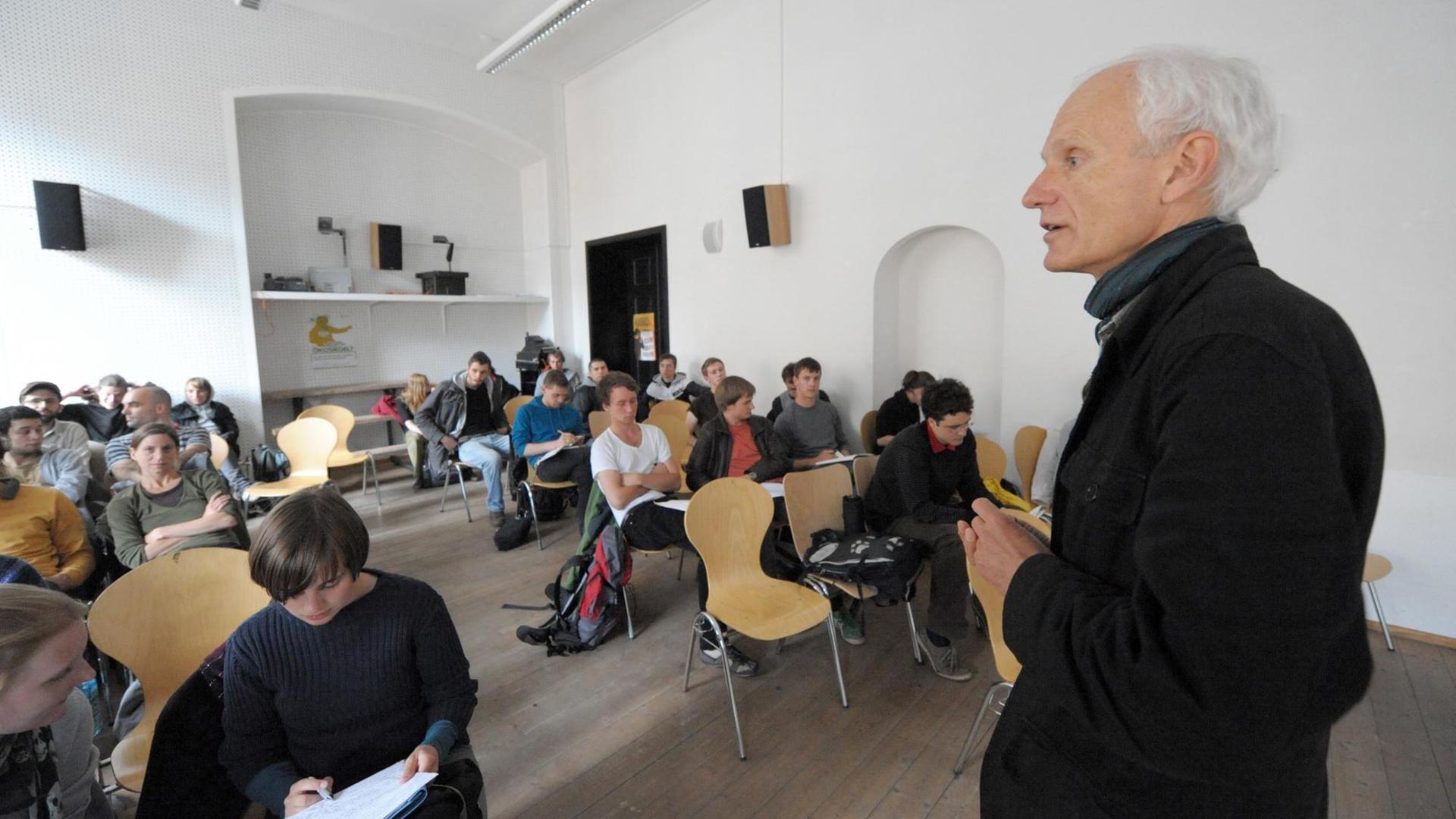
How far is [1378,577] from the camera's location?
2.94 metres

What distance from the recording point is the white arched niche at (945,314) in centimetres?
491

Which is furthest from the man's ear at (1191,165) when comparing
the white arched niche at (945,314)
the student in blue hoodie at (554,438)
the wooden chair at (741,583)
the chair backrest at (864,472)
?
the white arched niche at (945,314)

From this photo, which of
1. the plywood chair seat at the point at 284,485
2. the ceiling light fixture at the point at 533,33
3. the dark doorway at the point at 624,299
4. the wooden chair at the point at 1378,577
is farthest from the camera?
the dark doorway at the point at 624,299

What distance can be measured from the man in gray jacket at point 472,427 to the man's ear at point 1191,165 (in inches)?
205

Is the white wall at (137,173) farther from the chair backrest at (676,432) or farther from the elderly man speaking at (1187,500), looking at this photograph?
A: the elderly man speaking at (1187,500)

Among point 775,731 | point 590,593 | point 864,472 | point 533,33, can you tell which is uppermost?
point 533,33

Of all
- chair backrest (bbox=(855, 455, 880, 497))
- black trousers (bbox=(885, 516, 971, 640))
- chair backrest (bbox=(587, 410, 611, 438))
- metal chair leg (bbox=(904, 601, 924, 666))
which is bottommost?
metal chair leg (bbox=(904, 601, 924, 666))

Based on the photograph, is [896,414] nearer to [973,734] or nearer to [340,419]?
[973,734]

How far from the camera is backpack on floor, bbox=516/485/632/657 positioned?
3.24 m

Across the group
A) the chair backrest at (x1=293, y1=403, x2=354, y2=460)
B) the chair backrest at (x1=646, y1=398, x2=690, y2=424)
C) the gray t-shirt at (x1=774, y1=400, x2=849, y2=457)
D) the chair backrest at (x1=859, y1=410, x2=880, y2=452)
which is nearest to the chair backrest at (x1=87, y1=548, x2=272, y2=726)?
the gray t-shirt at (x1=774, y1=400, x2=849, y2=457)

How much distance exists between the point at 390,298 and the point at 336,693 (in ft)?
21.6

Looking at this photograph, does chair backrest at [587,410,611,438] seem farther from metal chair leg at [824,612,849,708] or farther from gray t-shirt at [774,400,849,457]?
metal chair leg at [824,612,849,708]

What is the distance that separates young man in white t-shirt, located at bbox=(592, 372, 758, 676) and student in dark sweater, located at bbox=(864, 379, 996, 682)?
36.1 inches

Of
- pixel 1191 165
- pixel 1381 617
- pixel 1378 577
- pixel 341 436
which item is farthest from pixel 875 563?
pixel 341 436
